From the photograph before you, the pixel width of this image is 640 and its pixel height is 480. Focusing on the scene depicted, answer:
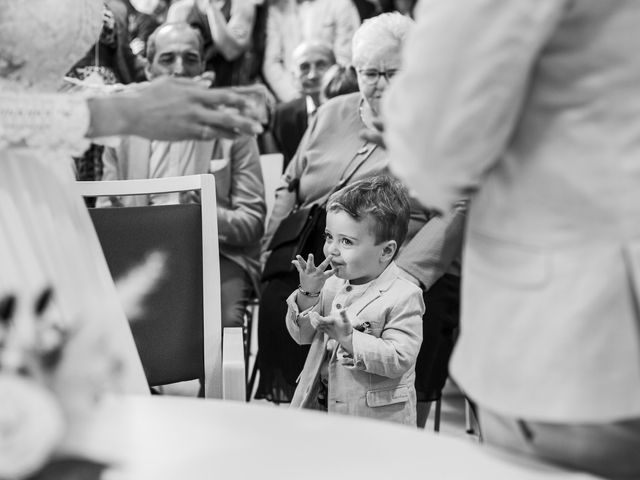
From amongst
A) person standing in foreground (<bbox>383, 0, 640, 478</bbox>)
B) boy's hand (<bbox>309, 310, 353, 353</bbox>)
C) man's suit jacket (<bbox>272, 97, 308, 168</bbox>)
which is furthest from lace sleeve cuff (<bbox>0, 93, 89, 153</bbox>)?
man's suit jacket (<bbox>272, 97, 308, 168</bbox>)

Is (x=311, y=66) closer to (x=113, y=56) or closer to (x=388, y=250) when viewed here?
(x=113, y=56)

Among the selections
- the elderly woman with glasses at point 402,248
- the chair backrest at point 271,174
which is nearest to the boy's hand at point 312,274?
the elderly woman with glasses at point 402,248

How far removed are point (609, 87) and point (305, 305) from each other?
130cm

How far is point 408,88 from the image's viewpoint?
112cm

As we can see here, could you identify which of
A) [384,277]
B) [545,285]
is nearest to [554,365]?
[545,285]

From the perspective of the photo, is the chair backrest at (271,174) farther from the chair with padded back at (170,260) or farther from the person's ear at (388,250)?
the person's ear at (388,250)

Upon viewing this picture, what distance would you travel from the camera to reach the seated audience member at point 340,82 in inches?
140

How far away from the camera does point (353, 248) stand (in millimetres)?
2234

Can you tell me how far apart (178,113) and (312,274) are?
88cm

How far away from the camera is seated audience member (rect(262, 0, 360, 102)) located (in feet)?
17.3

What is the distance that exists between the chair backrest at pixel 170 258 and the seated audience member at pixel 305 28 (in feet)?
9.82

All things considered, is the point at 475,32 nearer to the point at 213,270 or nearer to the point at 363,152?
the point at 213,270

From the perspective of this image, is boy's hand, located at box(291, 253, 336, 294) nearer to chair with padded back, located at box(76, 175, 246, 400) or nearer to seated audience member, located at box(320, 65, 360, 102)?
chair with padded back, located at box(76, 175, 246, 400)

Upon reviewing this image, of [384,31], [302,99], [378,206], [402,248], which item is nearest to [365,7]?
[302,99]
